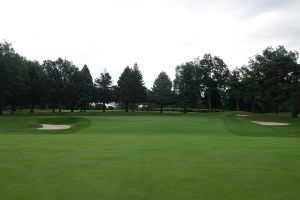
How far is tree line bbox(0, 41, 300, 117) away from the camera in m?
82.1

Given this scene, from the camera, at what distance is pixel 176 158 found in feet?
50.3

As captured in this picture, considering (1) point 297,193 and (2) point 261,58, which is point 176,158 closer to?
(1) point 297,193

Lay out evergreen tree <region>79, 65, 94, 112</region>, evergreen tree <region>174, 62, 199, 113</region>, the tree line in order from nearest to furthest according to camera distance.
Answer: the tree line < evergreen tree <region>79, 65, 94, 112</region> < evergreen tree <region>174, 62, 199, 113</region>

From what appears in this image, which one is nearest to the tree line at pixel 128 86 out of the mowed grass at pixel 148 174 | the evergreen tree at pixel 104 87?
the evergreen tree at pixel 104 87

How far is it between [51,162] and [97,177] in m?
3.53

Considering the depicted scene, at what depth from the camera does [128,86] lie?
98.1 meters

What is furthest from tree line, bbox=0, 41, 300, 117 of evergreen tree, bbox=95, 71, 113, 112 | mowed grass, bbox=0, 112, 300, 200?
mowed grass, bbox=0, 112, 300, 200

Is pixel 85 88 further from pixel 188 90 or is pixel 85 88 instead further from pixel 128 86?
pixel 188 90

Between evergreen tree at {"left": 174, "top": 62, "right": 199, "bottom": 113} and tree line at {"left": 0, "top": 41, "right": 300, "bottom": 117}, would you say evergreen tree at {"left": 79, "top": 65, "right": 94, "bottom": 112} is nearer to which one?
tree line at {"left": 0, "top": 41, "right": 300, "bottom": 117}

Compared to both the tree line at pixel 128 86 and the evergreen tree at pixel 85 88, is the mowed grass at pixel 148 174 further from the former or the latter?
the evergreen tree at pixel 85 88

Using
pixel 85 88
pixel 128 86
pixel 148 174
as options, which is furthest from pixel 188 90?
pixel 148 174

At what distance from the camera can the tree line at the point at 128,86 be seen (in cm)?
8206

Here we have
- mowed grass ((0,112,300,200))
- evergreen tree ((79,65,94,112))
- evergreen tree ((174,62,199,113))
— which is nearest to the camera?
mowed grass ((0,112,300,200))

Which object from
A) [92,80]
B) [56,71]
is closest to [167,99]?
[92,80]
